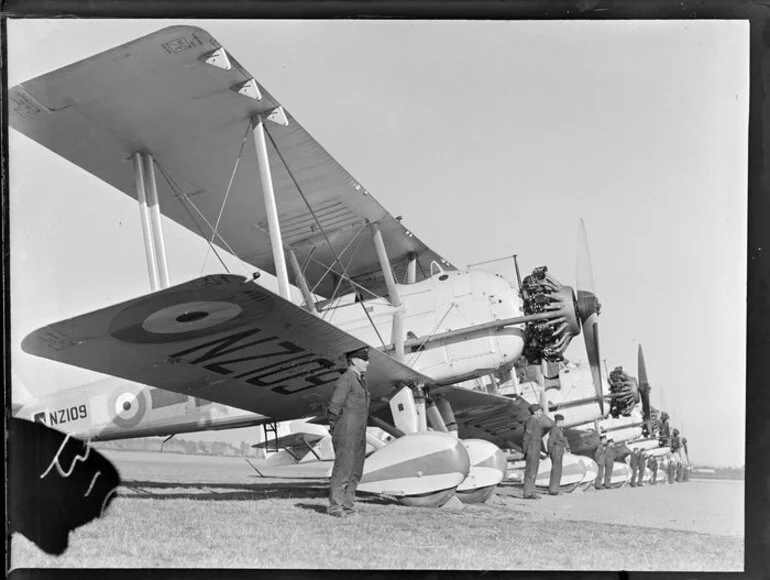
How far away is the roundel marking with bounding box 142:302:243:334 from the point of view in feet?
15.9

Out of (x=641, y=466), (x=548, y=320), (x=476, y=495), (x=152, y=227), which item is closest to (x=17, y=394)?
(x=152, y=227)

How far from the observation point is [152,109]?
5898 millimetres

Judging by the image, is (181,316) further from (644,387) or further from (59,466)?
(644,387)

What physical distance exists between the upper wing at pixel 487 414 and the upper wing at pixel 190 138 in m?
2.08

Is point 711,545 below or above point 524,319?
below

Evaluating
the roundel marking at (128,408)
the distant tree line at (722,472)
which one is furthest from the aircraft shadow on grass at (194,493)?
the distant tree line at (722,472)

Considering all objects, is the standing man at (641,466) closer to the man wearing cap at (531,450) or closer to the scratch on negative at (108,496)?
the man wearing cap at (531,450)

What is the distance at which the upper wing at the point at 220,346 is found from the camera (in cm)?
481

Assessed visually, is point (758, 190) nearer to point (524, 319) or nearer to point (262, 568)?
point (524, 319)

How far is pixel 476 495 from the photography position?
7.69 metres

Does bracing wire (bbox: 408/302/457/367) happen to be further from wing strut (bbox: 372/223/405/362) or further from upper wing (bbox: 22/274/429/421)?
upper wing (bbox: 22/274/429/421)

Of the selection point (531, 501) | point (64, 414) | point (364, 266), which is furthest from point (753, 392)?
point (64, 414)

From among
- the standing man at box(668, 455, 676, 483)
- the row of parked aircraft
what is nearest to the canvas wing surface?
the row of parked aircraft

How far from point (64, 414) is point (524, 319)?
13.8 feet
